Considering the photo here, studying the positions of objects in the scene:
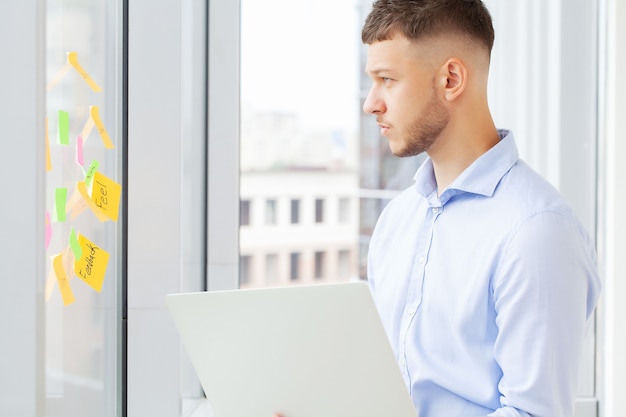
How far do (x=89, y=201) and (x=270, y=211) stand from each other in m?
10.4

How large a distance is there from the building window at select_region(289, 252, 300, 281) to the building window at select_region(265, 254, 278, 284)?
0.24m

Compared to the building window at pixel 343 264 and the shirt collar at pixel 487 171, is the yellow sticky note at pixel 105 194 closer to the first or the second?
the shirt collar at pixel 487 171

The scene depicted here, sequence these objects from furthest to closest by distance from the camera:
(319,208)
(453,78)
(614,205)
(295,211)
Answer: (319,208)
(295,211)
(614,205)
(453,78)

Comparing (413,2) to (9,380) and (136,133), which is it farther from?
(9,380)

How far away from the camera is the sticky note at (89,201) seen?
3.76ft

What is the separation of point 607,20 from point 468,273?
4.34 ft

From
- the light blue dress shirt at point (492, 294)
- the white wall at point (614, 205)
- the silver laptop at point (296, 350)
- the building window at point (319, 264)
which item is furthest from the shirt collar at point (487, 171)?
the building window at point (319, 264)

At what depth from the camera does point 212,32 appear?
1.99 m

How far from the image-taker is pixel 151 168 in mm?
1439

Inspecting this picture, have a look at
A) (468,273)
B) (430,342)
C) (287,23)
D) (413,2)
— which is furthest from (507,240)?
(287,23)

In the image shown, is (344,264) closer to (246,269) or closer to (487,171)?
(246,269)

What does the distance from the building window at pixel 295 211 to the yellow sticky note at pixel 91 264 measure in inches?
416

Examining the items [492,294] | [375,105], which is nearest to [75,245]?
[375,105]

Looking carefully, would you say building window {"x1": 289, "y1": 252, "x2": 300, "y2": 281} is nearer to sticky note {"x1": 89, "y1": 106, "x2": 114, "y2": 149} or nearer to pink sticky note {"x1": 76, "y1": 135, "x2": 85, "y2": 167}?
sticky note {"x1": 89, "y1": 106, "x2": 114, "y2": 149}
